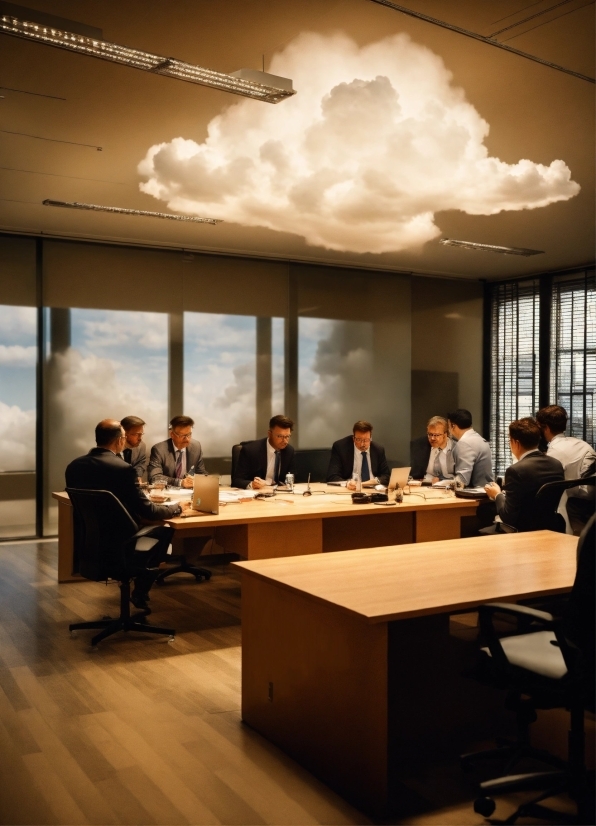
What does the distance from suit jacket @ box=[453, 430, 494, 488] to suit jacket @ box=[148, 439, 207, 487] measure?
224 cm

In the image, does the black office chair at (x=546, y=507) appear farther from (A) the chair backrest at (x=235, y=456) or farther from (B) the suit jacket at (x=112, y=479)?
(A) the chair backrest at (x=235, y=456)

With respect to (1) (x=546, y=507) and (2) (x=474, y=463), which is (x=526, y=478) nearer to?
(1) (x=546, y=507)

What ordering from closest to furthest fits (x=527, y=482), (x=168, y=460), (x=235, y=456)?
(x=527, y=482) < (x=168, y=460) < (x=235, y=456)

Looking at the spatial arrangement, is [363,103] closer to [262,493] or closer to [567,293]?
[262,493]

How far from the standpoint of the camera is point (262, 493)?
602 centimetres

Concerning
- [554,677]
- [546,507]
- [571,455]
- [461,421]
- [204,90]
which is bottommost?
[554,677]

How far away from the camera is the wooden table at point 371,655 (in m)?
2.77

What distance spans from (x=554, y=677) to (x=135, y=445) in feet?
16.1

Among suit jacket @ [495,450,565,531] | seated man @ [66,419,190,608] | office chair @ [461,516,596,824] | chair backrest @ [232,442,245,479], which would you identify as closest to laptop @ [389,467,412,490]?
suit jacket @ [495,450,565,531]

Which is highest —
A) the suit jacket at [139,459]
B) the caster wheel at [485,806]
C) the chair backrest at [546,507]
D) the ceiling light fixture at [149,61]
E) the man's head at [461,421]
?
the ceiling light fixture at [149,61]

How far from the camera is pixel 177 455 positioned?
6.96 meters

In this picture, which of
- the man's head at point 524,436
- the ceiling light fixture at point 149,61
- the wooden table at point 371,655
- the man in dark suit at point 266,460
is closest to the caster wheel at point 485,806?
the wooden table at point 371,655

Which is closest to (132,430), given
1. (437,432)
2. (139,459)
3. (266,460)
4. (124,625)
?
(139,459)

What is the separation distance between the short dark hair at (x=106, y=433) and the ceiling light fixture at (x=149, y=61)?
207cm
